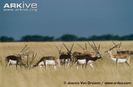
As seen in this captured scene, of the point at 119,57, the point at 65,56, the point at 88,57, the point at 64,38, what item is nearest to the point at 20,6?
the point at 64,38

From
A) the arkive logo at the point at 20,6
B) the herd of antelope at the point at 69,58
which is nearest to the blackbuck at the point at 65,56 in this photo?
the herd of antelope at the point at 69,58

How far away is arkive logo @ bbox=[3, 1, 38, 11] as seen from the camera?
10.9ft

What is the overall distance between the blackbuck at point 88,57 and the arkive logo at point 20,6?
54cm

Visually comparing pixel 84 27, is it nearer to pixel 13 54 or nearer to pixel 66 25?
pixel 66 25

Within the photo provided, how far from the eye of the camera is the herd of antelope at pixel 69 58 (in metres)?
3.40

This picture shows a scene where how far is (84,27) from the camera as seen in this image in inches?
132

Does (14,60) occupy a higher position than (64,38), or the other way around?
(64,38)

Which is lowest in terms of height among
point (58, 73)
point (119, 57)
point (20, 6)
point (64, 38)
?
point (58, 73)

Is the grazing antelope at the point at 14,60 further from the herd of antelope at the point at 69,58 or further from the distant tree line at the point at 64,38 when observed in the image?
the distant tree line at the point at 64,38

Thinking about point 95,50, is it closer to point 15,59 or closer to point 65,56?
point 65,56

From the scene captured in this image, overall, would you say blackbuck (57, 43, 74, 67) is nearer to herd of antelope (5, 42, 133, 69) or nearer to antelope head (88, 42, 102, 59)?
herd of antelope (5, 42, 133, 69)

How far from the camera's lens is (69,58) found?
351 cm

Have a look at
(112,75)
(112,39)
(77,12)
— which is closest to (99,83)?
(112,75)

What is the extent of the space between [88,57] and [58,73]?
28cm
